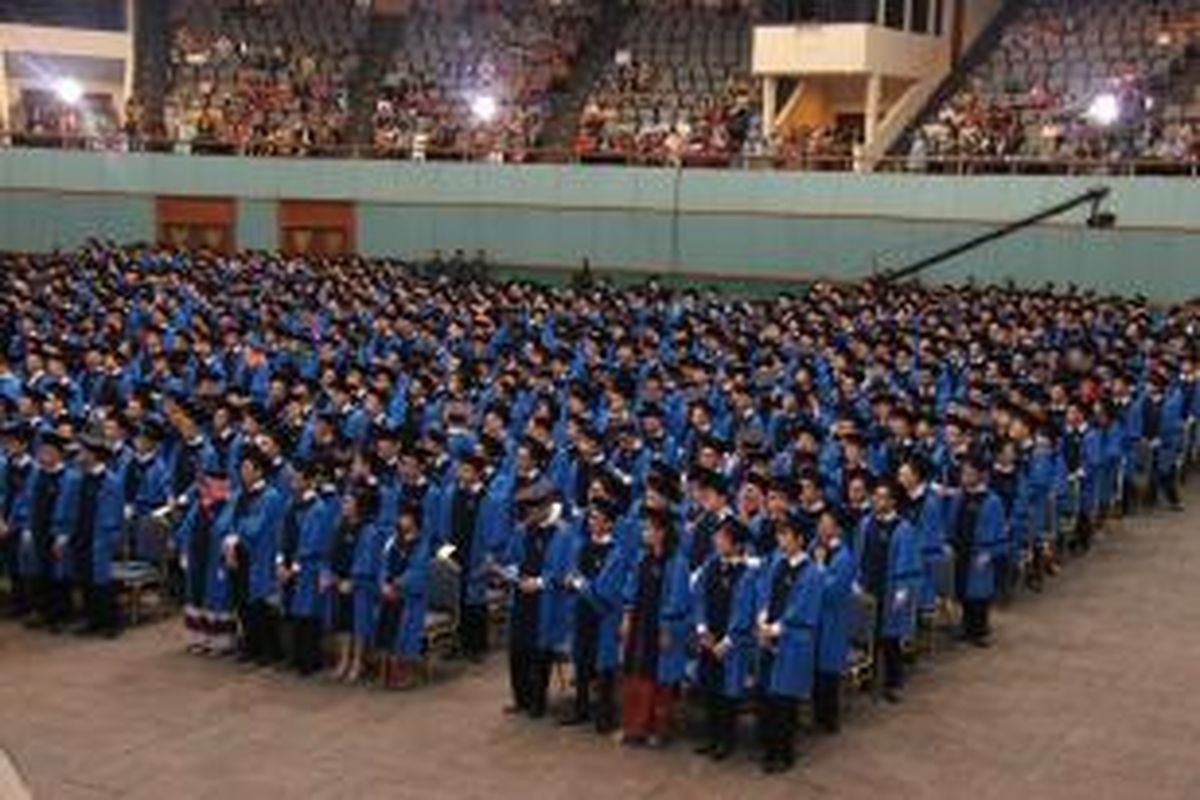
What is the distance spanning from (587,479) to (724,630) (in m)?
3.40

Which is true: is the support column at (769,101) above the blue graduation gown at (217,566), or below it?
above

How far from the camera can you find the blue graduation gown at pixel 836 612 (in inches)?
404

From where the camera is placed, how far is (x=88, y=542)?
40.4ft

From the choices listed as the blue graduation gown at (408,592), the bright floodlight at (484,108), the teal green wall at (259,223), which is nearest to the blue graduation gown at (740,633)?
the blue graduation gown at (408,592)

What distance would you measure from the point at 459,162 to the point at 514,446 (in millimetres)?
19005

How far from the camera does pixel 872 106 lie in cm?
3250

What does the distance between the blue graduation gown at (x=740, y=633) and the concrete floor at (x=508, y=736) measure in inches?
19.8

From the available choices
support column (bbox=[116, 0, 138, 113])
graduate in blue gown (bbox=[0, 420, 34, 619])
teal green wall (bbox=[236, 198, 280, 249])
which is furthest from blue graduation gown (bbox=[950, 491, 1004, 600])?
support column (bbox=[116, 0, 138, 113])

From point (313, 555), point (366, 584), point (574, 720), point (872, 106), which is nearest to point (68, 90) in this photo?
point (872, 106)

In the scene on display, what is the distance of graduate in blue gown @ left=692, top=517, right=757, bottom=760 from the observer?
10047 millimetres

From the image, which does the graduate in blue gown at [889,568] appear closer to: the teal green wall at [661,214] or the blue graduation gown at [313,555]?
the blue graduation gown at [313,555]

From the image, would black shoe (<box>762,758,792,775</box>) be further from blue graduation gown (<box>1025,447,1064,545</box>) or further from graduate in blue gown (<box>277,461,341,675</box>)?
blue graduation gown (<box>1025,447,1064,545</box>)

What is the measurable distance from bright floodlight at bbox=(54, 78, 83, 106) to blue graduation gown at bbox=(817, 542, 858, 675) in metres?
32.4

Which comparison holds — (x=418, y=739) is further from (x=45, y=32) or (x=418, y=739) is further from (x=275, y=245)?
(x=45, y=32)
